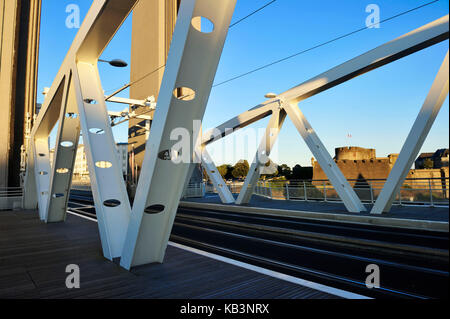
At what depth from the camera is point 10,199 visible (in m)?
16.0

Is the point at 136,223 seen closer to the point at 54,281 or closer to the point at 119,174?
the point at 54,281

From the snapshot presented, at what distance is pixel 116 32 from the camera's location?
6.29m

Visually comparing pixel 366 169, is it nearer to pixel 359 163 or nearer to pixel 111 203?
pixel 359 163

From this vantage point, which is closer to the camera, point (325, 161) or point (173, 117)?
point (173, 117)

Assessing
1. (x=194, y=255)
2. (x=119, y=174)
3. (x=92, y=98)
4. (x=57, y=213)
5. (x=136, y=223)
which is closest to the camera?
(x=136, y=223)

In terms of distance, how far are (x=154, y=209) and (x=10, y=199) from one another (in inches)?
634

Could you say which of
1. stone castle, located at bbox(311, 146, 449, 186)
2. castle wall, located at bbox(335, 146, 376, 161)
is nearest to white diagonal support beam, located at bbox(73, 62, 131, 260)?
stone castle, located at bbox(311, 146, 449, 186)

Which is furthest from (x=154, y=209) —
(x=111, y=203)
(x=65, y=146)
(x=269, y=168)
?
Answer: (x=269, y=168)

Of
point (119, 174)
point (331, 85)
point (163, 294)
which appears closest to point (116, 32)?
point (119, 174)

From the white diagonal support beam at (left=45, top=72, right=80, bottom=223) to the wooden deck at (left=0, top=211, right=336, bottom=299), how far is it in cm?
280

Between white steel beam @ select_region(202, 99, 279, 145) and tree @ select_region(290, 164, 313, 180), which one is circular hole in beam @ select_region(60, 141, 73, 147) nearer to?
white steel beam @ select_region(202, 99, 279, 145)

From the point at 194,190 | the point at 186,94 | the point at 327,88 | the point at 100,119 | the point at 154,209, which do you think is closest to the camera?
the point at 186,94

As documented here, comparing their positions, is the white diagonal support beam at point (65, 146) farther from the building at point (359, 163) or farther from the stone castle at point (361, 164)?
the building at point (359, 163)
